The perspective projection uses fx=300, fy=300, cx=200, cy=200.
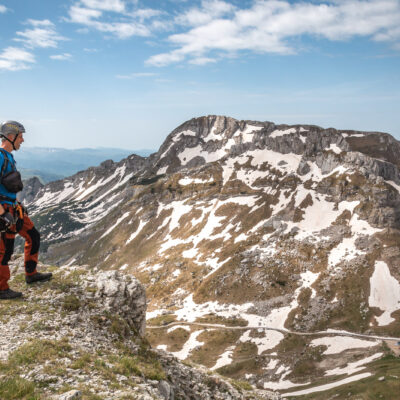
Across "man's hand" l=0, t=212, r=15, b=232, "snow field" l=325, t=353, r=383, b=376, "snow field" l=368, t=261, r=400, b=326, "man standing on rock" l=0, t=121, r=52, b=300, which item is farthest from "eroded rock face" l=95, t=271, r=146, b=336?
Result: "snow field" l=368, t=261, r=400, b=326

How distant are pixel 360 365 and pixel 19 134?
80046mm

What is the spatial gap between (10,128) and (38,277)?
8.58 meters

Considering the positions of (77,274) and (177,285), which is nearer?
(77,274)

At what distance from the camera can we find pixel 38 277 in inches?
687

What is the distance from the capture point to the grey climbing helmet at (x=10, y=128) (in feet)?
45.6

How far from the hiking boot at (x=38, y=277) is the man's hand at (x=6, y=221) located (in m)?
4.59

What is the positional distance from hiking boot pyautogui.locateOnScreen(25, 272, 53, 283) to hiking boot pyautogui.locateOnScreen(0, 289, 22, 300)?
1259 millimetres

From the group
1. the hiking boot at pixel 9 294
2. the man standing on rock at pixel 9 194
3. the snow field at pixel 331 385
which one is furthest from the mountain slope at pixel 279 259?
the man standing on rock at pixel 9 194

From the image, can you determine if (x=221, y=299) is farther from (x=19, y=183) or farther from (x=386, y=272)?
(x=19, y=183)

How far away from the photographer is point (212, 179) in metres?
192

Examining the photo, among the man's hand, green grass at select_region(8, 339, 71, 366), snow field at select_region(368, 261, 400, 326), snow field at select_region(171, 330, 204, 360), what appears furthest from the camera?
snow field at select_region(368, 261, 400, 326)

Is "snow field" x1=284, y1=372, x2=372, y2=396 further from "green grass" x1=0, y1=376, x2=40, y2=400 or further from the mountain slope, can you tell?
"green grass" x1=0, y1=376, x2=40, y2=400

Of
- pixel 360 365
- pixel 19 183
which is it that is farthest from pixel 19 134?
pixel 360 365

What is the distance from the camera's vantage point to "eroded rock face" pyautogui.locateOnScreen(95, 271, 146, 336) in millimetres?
17859
